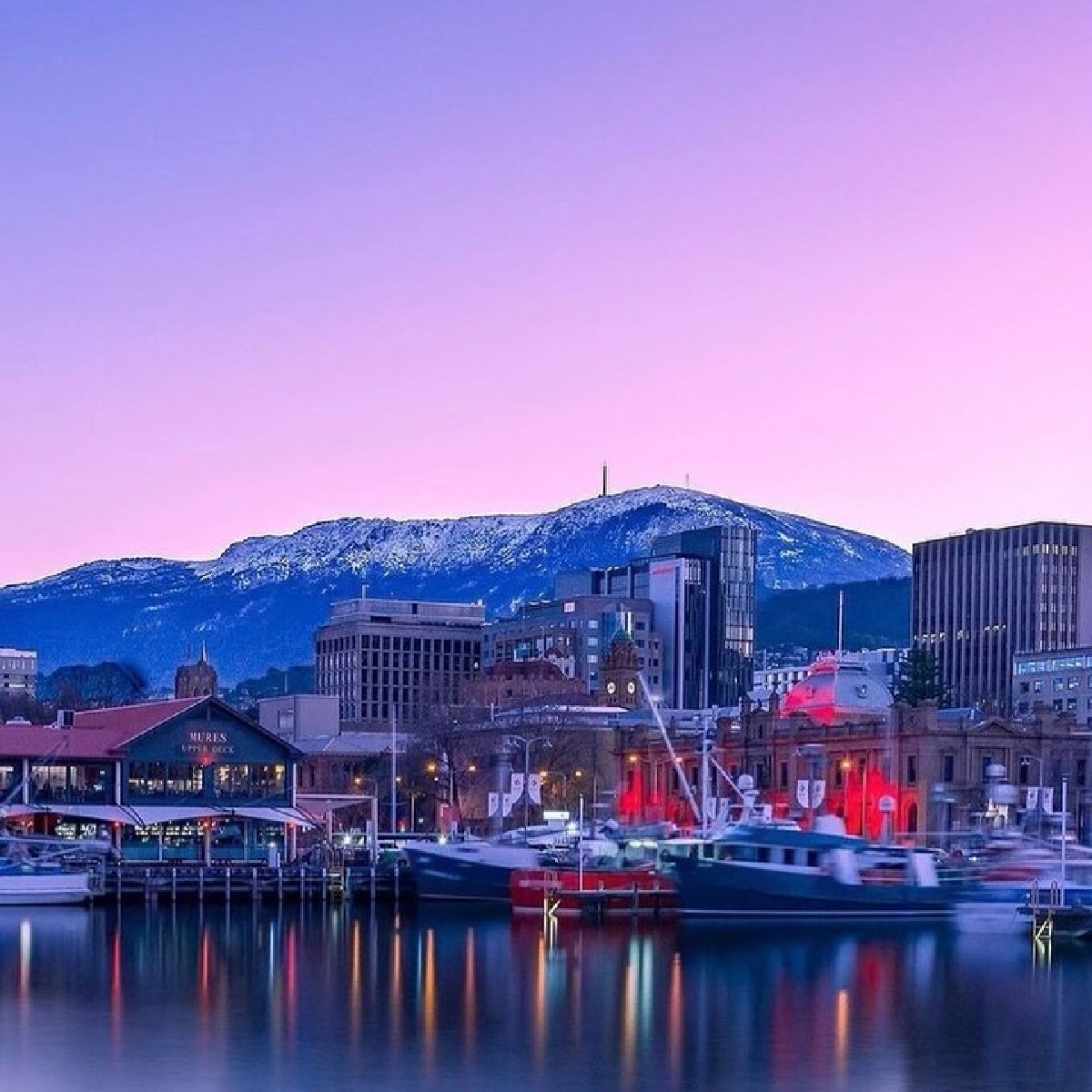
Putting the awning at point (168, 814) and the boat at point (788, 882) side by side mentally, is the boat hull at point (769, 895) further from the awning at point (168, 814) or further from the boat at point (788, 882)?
the awning at point (168, 814)

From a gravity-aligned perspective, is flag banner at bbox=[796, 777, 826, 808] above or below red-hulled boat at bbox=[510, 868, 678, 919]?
above

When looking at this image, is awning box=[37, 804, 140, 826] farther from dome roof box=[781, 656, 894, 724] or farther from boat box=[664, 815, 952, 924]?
dome roof box=[781, 656, 894, 724]

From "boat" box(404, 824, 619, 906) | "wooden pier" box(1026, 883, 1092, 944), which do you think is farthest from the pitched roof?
"wooden pier" box(1026, 883, 1092, 944)

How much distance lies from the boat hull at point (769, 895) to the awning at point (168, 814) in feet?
119

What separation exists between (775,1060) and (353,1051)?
11599 millimetres

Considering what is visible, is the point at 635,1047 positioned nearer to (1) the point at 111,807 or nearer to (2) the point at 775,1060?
(2) the point at 775,1060

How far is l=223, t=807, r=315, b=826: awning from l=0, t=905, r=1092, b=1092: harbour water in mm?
30076

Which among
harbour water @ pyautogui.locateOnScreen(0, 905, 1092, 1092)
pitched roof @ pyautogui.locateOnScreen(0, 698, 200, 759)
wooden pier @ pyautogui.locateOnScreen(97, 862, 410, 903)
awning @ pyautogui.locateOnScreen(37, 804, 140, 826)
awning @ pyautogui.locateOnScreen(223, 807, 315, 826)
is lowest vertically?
wooden pier @ pyautogui.locateOnScreen(97, 862, 410, 903)

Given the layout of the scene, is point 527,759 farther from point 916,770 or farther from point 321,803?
point 916,770

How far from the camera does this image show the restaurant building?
13712 centimetres

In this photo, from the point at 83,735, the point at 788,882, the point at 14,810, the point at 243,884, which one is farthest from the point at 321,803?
the point at 788,882

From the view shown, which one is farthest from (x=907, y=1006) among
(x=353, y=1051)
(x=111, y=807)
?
(x=111, y=807)

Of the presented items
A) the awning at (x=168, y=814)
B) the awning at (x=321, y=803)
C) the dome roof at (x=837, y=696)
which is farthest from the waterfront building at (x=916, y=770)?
the awning at (x=168, y=814)

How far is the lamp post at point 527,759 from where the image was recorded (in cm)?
15012
